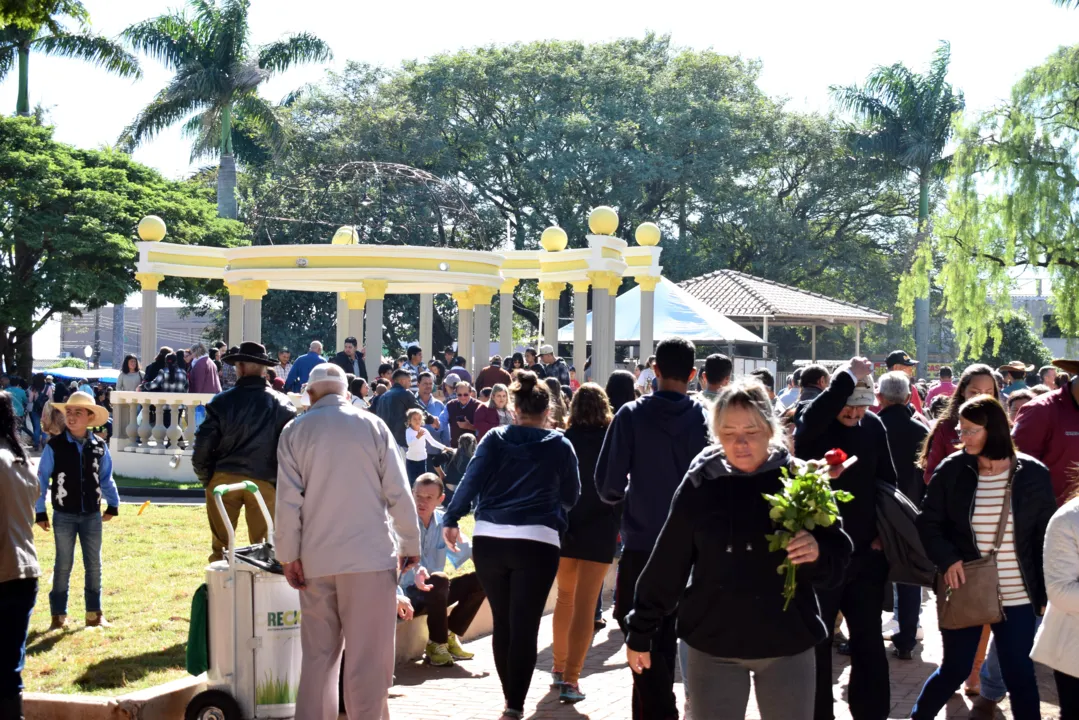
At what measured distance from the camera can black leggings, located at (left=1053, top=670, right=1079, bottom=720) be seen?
4.59m

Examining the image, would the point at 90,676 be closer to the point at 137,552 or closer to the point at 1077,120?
the point at 137,552

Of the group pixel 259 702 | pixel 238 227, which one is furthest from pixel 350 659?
pixel 238 227

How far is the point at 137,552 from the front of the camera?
459 inches

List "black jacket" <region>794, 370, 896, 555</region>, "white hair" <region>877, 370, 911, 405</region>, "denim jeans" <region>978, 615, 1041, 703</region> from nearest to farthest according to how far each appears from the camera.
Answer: "black jacket" <region>794, 370, 896, 555</region>, "denim jeans" <region>978, 615, 1041, 703</region>, "white hair" <region>877, 370, 911, 405</region>

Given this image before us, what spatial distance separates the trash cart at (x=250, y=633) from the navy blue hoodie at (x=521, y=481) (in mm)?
984

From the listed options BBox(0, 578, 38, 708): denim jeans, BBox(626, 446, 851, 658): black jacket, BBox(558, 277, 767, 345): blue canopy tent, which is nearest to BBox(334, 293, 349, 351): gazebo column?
BBox(558, 277, 767, 345): blue canopy tent

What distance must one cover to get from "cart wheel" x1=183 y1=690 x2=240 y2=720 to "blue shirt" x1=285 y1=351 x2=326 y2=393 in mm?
10892

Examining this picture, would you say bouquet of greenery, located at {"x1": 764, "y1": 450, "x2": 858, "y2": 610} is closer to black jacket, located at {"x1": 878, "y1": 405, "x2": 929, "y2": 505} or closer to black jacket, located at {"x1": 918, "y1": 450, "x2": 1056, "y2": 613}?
black jacket, located at {"x1": 918, "y1": 450, "x2": 1056, "y2": 613}

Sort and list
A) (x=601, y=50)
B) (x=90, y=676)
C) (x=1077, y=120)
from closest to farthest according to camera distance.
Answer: (x=90, y=676) → (x=1077, y=120) → (x=601, y=50)

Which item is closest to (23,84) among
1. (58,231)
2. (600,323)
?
(58,231)

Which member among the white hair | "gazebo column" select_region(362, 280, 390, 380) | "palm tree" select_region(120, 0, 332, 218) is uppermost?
"palm tree" select_region(120, 0, 332, 218)

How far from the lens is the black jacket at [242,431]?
832 centimetres

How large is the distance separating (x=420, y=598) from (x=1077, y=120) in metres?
30.3

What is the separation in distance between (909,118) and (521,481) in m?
50.3
